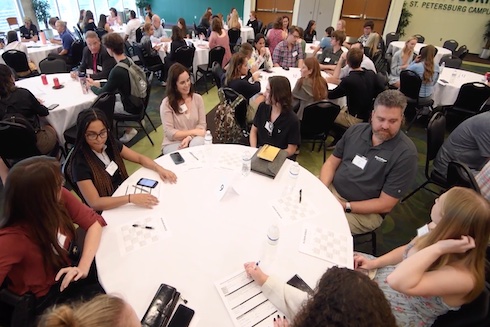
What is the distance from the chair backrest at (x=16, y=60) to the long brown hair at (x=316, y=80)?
4711 mm

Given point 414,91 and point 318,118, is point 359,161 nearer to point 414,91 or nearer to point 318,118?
point 318,118

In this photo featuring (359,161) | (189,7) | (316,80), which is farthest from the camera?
(189,7)

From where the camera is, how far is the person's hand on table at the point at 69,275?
1.35 metres

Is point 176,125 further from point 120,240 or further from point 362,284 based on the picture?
point 362,284

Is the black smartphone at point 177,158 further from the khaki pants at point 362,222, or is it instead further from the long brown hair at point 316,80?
the long brown hair at point 316,80

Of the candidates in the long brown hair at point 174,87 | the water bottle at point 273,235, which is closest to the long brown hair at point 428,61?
the long brown hair at point 174,87

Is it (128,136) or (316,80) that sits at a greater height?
(316,80)

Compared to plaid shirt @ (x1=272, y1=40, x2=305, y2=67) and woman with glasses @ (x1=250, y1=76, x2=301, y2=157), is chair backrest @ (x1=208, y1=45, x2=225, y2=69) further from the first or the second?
woman with glasses @ (x1=250, y1=76, x2=301, y2=157)

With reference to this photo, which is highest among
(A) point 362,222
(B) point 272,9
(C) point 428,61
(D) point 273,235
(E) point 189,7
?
(B) point 272,9

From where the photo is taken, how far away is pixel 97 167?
1.90 metres

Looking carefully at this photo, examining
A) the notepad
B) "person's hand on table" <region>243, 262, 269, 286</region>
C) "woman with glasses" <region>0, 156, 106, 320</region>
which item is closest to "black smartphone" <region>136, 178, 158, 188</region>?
"woman with glasses" <region>0, 156, 106, 320</region>

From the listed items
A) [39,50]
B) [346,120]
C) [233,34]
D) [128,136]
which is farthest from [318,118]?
[39,50]

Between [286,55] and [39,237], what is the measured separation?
4.87 m

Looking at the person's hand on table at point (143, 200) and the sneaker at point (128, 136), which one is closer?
the person's hand on table at point (143, 200)
